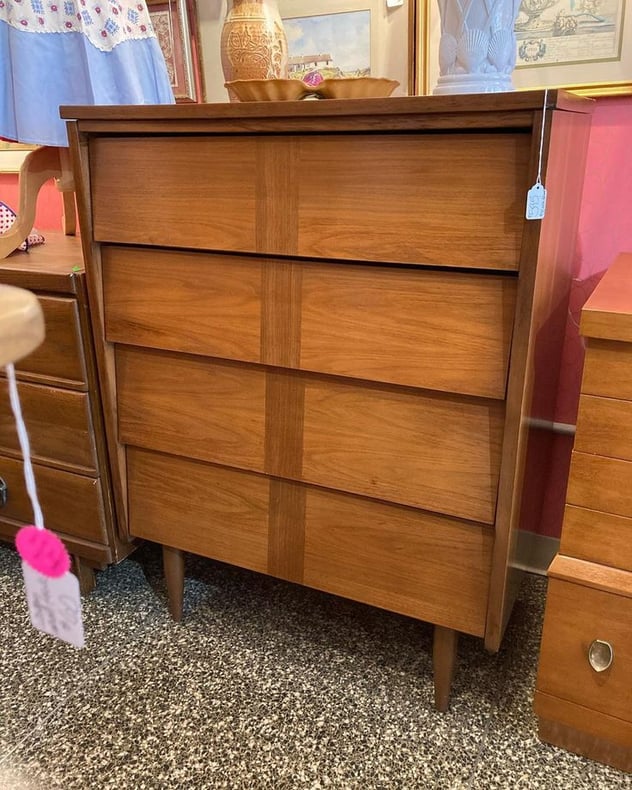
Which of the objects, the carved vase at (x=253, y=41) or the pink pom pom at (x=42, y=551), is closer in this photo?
the pink pom pom at (x=42, y=551)

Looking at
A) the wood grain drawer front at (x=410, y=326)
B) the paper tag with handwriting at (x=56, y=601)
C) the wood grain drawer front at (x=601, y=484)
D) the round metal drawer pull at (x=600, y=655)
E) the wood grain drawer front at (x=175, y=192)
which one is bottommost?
the round metal drawer pull at (x=600, y=655)

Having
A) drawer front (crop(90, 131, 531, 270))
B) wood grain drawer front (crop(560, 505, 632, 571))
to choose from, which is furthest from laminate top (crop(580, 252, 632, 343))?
wood grain drawer front (crop(560, 505, 632, 571))

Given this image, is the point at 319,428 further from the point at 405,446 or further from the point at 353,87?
the point at 353,87

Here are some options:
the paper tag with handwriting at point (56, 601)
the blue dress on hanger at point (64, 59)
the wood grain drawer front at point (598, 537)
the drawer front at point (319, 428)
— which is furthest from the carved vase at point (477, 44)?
the paper tag with handwriting at point (56, 601)

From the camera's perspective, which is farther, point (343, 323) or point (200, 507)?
point (200, 507)

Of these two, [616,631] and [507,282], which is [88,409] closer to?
[507,282]

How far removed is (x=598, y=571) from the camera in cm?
99

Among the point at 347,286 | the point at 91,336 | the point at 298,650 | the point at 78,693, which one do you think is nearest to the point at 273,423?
the point at 347,286

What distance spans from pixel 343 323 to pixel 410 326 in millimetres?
106

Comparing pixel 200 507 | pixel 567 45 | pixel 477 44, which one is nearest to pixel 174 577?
pixel 200 507

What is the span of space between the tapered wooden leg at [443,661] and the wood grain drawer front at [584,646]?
0.15 m

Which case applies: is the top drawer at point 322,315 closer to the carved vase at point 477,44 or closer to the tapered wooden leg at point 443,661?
the carved vase at point 477,44

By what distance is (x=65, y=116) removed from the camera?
3.64 ft

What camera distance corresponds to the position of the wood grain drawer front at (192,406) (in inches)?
45.0
